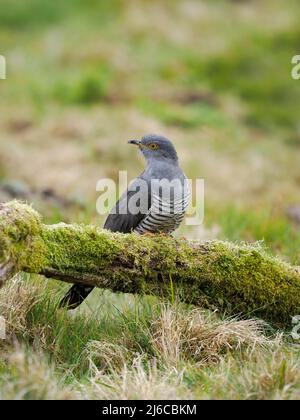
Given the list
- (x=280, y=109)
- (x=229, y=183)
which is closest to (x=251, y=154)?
(x=229, y=183)

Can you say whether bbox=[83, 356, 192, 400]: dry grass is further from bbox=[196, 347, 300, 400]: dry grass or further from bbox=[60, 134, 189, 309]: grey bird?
bbox=[60, 134, 189, 309]: grey bird

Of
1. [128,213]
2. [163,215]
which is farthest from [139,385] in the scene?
A: [128,213]

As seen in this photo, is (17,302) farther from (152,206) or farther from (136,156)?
(136,156)

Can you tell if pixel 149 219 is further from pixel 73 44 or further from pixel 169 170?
pixel 73 44

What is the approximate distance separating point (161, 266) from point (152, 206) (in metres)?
0.60

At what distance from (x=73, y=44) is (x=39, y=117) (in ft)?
16.1

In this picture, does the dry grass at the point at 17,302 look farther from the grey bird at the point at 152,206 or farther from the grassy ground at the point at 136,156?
the grey bird at the point at 152,206

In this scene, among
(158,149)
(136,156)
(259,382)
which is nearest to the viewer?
(259,382)

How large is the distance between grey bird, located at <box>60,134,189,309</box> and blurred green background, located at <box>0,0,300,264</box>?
1.35 m

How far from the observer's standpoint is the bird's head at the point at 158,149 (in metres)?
5.89

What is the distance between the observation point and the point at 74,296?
5.19m

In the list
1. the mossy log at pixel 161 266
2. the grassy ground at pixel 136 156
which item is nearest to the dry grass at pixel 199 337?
the grassy ground at pixel 136 156

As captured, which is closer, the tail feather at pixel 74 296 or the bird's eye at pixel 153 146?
the tail feather at pixel 74 296

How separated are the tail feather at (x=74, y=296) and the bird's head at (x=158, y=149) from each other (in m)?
1.31
